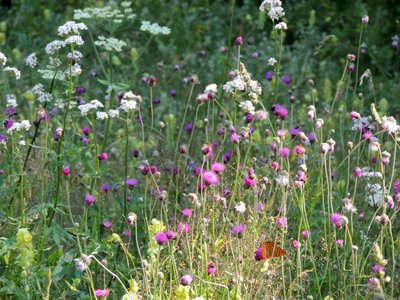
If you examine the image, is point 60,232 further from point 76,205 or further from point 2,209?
point 76,205

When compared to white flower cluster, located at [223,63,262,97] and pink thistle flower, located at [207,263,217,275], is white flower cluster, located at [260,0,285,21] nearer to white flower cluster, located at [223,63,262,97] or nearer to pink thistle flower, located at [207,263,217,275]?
white flower cluster, located at [223,63,262,97]

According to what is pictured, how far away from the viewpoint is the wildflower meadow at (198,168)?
2883 millimetres

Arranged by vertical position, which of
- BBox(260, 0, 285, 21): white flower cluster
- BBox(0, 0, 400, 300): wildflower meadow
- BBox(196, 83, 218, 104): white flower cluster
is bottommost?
BBox(0, 0, 400, 300): wildflower meadow

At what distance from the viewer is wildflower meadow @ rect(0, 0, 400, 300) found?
9.46 feet

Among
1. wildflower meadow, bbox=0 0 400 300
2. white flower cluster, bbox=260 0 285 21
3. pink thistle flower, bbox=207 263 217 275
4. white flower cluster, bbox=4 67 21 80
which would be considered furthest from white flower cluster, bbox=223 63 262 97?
white flower cluster, bbox=4 67 21 80

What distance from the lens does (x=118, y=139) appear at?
16.3 feet

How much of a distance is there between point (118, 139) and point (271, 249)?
2556 mm

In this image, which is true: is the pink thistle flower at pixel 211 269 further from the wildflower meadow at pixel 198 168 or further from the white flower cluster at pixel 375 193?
the white flower cluster at pixel 375 193

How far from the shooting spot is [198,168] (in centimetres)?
351

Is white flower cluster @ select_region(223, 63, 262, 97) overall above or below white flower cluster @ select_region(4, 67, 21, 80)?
above

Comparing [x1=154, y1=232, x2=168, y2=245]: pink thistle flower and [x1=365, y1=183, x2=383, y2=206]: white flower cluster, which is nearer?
[x1=154, y1=232, x2=168, y2=245]: pink thistle flower

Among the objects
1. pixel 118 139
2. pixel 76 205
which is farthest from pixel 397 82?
pixel 76 205

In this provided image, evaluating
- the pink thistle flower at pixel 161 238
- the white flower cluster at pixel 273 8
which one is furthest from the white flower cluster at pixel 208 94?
the pink thistle flower at pixel 161 238

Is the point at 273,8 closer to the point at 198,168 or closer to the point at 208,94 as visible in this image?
the point at 208,94
